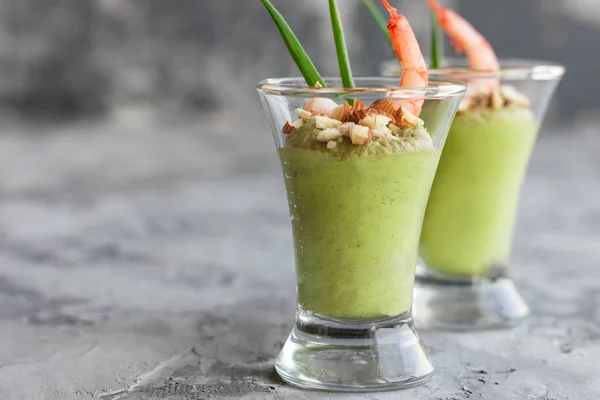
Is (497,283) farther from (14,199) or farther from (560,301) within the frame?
(14,199)

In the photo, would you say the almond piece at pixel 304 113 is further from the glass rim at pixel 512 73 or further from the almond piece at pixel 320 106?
the glass rim at pixel 512 73

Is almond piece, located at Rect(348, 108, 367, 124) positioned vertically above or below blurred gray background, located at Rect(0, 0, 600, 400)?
above

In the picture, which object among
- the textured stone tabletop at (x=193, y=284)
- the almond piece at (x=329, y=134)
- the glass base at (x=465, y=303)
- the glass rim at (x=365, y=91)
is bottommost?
the textured stone tabletop at (x=193, y=284)

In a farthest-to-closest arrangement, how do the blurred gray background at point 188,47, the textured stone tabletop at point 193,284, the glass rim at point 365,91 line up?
the blurred gray background at point 188,47
the textured stone tabletop at point 193,284
the glass rim at point 365,91

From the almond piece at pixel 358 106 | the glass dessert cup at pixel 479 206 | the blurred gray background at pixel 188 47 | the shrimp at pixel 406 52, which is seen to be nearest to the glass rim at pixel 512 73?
the glass dessert cup at pixel 479 206

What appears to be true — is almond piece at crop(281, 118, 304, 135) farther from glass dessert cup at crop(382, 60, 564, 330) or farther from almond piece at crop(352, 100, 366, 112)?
glass dessert cup at crop(382, 60, 564, 330)

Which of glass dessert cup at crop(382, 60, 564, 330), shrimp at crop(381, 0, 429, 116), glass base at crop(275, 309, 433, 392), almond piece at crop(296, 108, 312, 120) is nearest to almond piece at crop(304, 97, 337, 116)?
almond piece at crop(296, 108, 312, 120)

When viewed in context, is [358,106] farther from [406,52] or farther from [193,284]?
[193,284]
